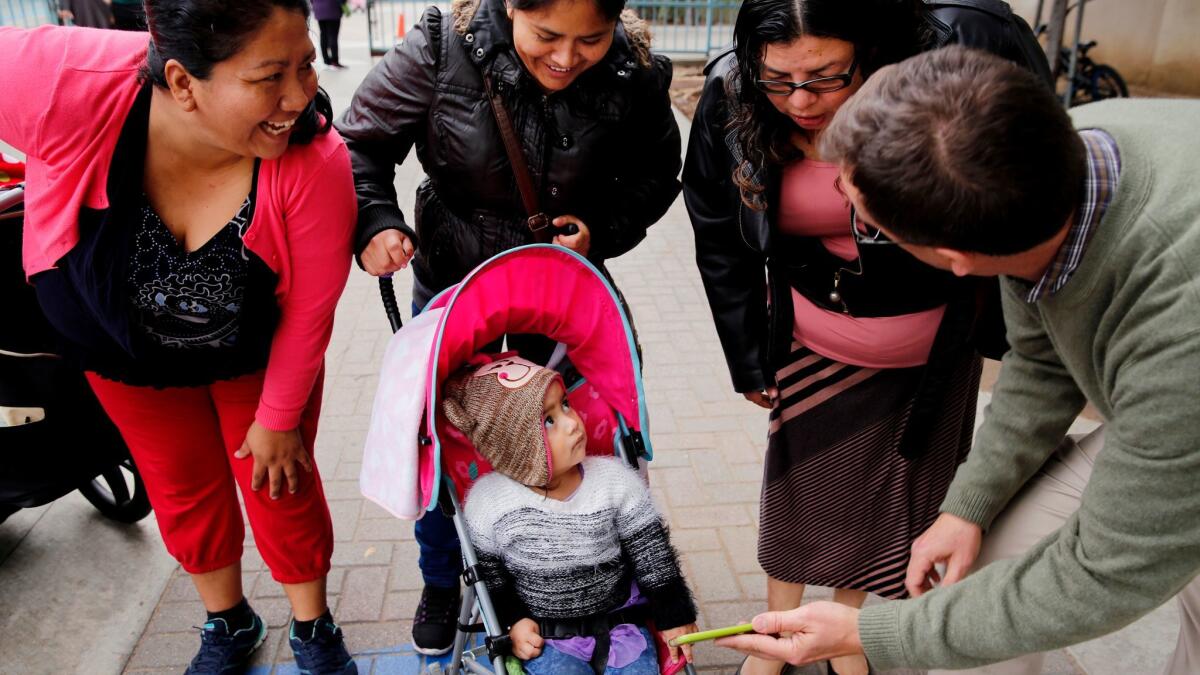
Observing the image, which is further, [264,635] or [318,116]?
[264,635]

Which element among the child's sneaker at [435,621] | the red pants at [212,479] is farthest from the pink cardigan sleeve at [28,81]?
the child's sneaker at [435,621]

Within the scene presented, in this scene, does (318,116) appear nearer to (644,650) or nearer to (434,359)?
(434,359)

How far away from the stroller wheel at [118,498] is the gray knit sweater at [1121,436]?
8.68 feet

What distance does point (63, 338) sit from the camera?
2133 mm

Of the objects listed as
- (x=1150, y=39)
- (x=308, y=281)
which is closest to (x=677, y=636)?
(x=308, y=281)

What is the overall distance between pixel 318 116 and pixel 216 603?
1497 mm

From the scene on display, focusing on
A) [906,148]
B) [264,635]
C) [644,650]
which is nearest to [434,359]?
[644,650]

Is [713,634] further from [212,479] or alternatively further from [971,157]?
[212,479]

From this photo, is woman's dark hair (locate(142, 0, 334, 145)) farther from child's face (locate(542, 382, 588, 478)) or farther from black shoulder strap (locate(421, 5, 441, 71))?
child's face (locate(542, 382, 588, 478))

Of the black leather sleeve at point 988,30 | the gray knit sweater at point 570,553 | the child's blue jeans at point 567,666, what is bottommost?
the child's blue jeans at point 567,666

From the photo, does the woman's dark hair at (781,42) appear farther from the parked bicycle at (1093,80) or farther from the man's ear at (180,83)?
the parked bicycle at (1093,80)

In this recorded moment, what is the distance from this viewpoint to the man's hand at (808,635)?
1804 mm

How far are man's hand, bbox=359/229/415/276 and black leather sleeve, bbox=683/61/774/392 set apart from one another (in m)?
0.76

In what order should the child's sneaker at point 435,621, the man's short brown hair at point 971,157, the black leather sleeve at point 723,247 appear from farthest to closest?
the child's sneaker at point 435,621
the black leather sleeve at point 723,247
the man's short brown hair at point 971,157
